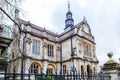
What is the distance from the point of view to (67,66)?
28.6 meters

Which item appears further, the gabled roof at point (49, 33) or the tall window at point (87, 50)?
the tall window at point (87, 50)

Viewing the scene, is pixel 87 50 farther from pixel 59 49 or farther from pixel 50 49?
pixel 50 49

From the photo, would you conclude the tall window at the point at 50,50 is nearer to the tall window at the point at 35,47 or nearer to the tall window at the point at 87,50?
the tall window at the point at 35,47

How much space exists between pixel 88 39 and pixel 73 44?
4244 mm

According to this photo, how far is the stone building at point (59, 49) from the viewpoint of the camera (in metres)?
26.0

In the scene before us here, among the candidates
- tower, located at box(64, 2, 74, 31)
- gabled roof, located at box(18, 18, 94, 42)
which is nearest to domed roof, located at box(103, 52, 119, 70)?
gabled roof, located at box(18, 18, 94, 42)

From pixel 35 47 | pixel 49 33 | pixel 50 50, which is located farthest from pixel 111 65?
pixel 49 33

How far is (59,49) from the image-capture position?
3052 cm

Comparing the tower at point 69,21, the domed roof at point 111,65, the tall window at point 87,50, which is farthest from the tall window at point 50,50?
the domed roof at point 111,65

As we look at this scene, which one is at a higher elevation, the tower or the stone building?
the tower

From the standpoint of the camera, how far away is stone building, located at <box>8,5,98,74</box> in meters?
26.0

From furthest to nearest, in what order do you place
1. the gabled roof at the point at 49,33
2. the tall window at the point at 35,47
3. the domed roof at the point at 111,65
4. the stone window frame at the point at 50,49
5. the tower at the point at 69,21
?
the tower at the point at 69,21 → the stone window frame at the point at 50,49 → the gabled roof at the point at 49,33 → the tall window at the point at 35,47 → the domed roof at the point at 111,65

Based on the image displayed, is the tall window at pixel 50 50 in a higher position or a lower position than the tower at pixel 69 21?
lower

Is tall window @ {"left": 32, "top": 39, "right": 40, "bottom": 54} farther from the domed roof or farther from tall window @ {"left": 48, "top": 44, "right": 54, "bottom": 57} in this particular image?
the domed roof
